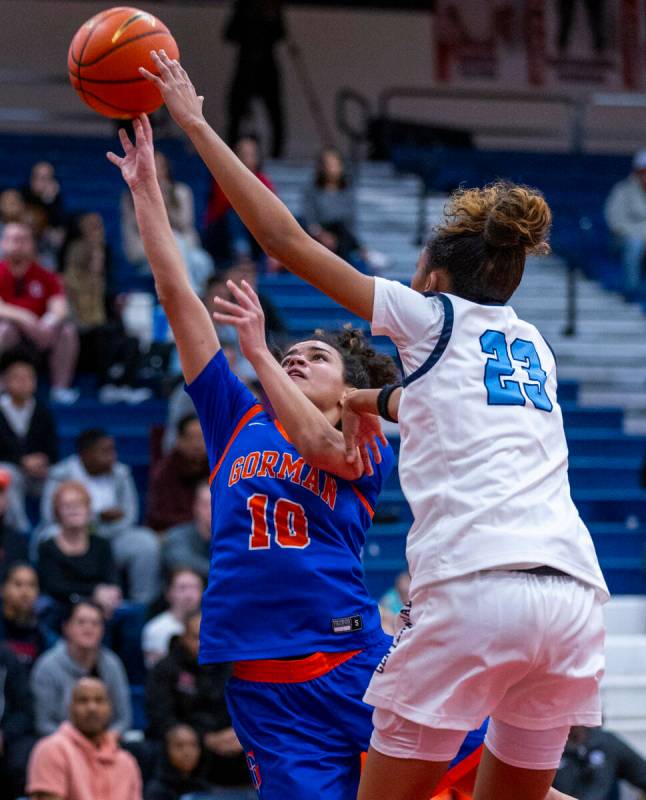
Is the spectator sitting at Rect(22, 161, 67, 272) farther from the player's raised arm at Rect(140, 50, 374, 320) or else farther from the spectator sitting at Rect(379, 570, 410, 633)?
the player's raised arm at Rect(140, 50, 374, 320)

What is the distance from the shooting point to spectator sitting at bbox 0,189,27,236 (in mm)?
Answer: 10445

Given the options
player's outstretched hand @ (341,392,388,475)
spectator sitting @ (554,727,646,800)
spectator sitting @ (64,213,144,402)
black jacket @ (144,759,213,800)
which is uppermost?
player's outstretched hand @ (341,392,388,475)

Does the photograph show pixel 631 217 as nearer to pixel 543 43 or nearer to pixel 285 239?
pixel 543 43

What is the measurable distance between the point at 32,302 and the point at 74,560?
232cm

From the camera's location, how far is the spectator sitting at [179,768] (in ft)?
23.5

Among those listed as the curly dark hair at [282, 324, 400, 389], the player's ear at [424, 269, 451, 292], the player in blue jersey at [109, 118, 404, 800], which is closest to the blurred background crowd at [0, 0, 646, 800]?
the player in blue jersey at [109, 118, 404, 800]

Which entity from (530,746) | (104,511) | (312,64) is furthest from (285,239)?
(312,64)

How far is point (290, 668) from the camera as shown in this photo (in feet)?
12.1

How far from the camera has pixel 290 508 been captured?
3771 mm

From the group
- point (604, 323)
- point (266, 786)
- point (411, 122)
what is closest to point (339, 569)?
point (266, 786)

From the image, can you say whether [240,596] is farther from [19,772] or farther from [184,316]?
[19,772]

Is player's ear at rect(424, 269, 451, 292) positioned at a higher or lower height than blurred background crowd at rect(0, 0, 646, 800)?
higher

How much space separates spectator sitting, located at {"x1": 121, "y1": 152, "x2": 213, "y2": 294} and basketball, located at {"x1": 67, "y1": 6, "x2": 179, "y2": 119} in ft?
20.1

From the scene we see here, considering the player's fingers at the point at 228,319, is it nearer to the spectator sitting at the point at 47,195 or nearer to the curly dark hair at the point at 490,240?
the curly dark hair at the point at 490,240
